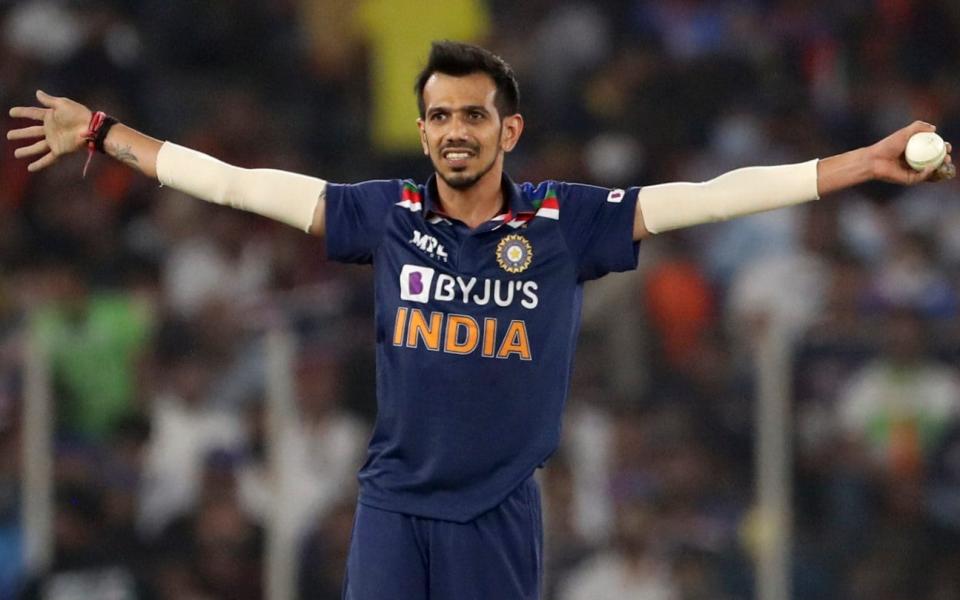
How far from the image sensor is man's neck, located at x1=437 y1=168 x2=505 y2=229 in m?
5.50

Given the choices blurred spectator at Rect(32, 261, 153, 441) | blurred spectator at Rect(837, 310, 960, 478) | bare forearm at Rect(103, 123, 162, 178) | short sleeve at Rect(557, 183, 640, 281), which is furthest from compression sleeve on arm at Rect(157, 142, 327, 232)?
blurred spectator at Rect(837, 310, 960, 478)

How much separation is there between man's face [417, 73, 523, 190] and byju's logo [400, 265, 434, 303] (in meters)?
0.26

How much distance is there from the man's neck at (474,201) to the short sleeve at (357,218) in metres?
0.16

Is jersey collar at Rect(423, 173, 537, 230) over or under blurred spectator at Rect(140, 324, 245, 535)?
over

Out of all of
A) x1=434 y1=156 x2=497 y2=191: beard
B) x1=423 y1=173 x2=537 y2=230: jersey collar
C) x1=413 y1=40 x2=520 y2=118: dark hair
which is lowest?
x1=423 y1=173 x2=537 y2=230: jersey collar

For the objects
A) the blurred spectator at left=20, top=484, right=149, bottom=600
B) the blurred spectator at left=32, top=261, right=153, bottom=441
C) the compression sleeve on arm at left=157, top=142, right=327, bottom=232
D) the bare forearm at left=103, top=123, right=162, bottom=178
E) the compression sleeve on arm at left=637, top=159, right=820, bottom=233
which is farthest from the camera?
the blurred spectator at left=32, top=261, right=153, bottom=441

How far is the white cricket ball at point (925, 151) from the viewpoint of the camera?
→ 5.26 metres

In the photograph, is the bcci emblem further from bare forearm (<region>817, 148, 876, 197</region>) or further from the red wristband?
the red wristband

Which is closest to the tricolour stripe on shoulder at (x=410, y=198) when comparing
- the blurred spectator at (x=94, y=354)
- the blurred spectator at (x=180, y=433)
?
the blurred spectator at (x=180, y=433)

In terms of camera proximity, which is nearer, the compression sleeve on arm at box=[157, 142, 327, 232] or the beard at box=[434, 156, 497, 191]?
the beard at box=[434, 156, 497, 191]

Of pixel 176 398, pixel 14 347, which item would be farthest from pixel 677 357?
pixel 14 347

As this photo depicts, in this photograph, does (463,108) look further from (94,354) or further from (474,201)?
(94,354)

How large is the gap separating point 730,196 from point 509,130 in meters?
0.67

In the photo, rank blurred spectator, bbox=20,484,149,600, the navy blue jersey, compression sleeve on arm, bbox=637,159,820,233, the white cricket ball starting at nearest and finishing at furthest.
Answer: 1. the white cricket ball
2. the navy blue jersey
3. compression sleeve on arm, bbox=637,159,820,233
4. blurred spectator, bbox=20,484,149,600
